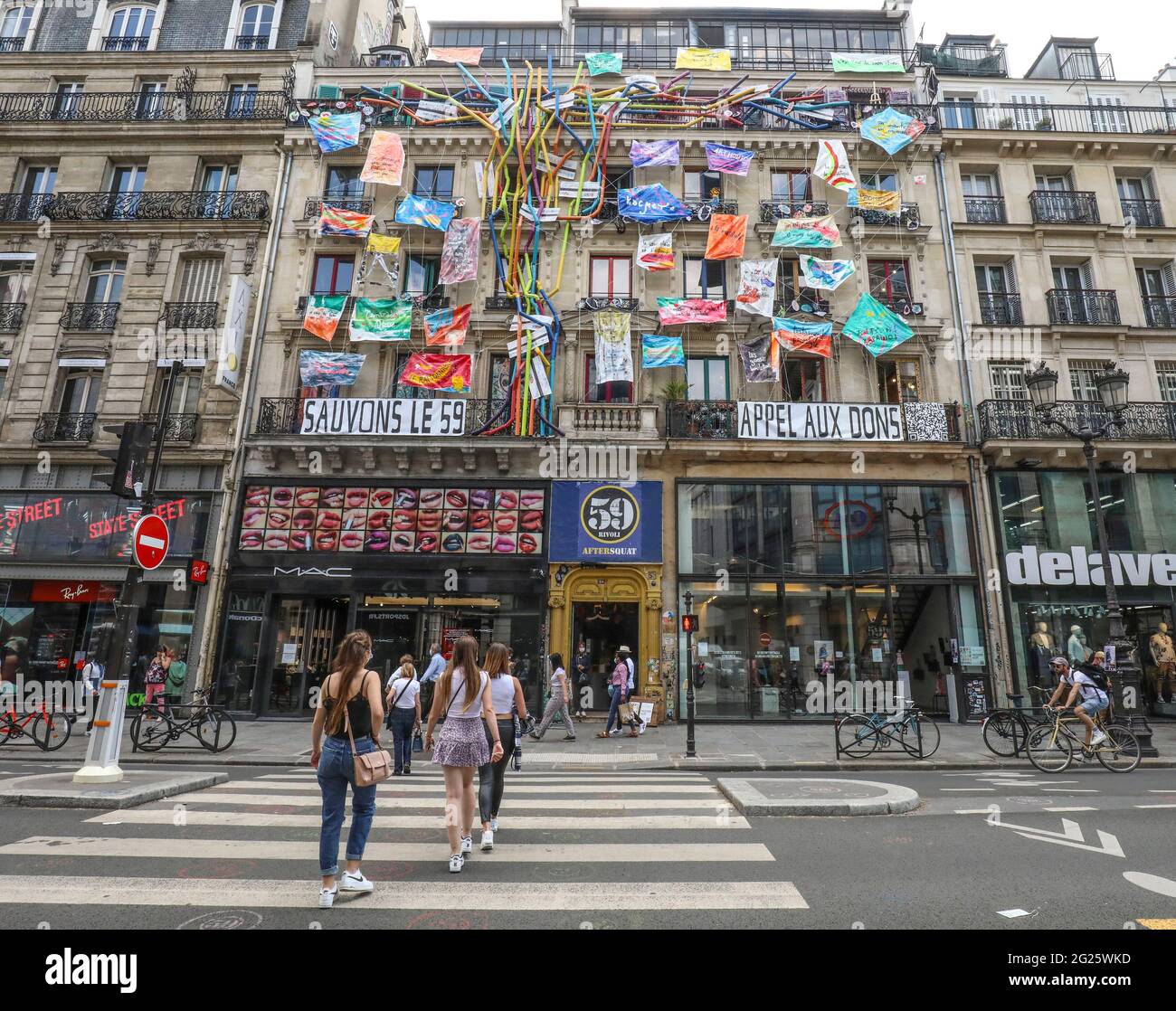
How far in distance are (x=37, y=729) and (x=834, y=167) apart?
24952mm

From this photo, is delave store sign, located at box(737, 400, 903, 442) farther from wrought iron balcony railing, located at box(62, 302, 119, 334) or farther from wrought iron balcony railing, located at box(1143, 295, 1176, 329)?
wrought iron balcony railing, located at box(62, 302, 119, 334)

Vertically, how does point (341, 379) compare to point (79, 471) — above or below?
above

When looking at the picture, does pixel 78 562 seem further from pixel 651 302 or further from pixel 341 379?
pixel 651 302

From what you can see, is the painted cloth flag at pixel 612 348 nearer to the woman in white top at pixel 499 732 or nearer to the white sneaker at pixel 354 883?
the woman in white top at pixel 499 732

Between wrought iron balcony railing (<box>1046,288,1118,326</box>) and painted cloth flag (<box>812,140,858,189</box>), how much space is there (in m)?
7.14

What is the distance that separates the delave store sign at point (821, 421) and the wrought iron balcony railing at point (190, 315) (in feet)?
54.2

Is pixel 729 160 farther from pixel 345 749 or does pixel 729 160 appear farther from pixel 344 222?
pixel 345 749

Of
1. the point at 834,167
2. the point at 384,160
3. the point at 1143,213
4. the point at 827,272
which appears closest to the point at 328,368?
the point at 384,160

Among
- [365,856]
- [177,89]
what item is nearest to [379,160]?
[177,89]

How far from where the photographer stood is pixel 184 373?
65.1ft

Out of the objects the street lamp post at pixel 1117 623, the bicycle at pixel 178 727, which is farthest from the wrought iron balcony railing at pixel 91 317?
the street lamp post at pixel 1117 623

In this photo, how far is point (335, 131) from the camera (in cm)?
2083

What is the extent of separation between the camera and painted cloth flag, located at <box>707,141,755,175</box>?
65.5ft
